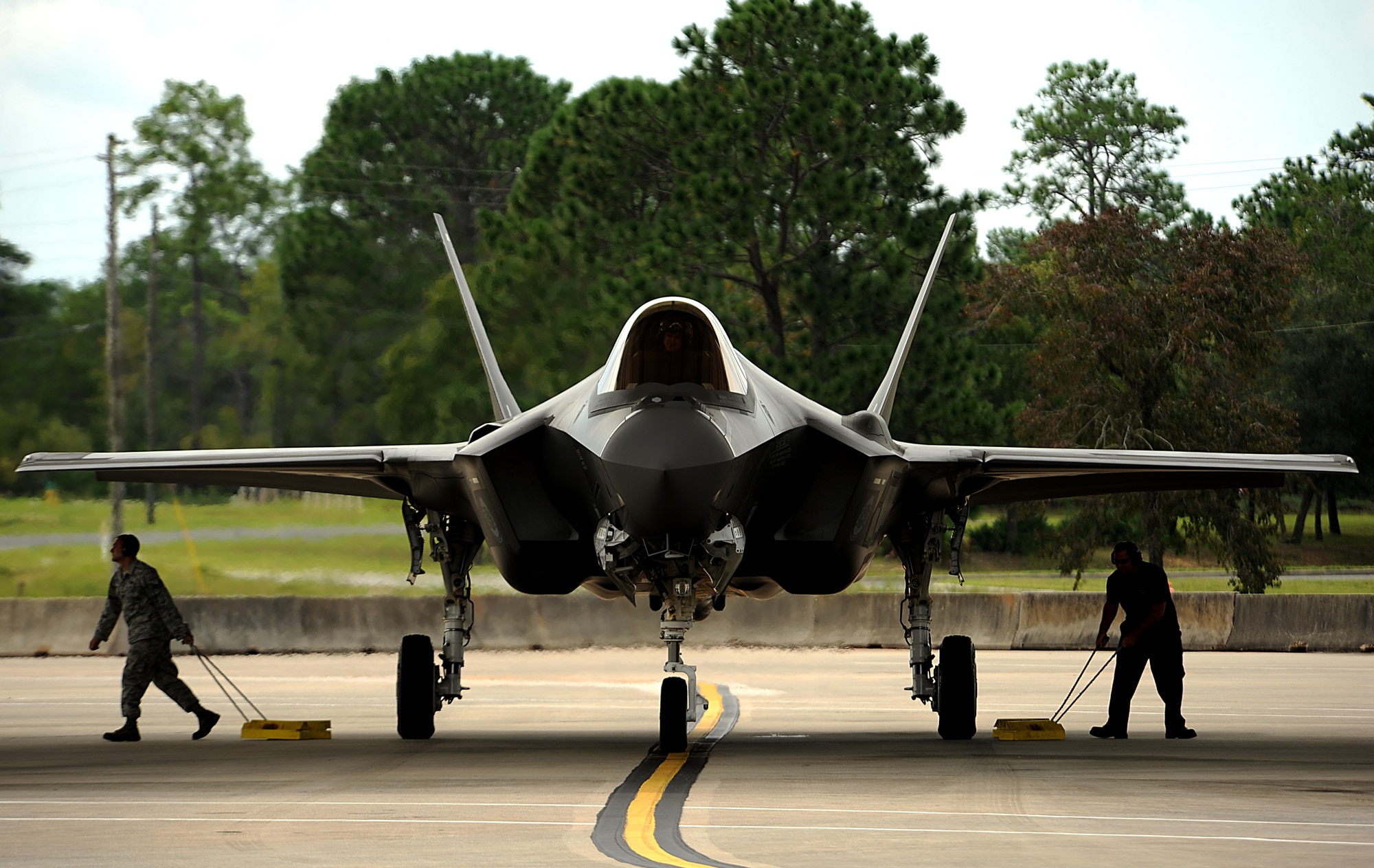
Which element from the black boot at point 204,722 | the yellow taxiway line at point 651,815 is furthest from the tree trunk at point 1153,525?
the black boot at point 204,722

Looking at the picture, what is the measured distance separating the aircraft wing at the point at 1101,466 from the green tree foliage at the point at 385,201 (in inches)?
1976

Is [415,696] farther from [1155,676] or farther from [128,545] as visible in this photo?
[1155,676]

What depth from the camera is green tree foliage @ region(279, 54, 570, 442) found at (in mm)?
63312

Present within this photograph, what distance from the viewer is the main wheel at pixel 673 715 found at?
10906 mm

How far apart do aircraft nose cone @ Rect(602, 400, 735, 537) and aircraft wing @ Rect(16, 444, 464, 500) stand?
2.46 metres

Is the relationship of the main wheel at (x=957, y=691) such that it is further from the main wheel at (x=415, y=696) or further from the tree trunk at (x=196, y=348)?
the tree trunk at (x=196, y=348)

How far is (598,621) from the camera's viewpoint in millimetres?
24891

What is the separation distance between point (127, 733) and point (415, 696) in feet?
7.78

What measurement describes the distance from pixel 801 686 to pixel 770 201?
1948cm

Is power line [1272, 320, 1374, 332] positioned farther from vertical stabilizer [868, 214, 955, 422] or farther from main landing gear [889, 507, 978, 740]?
main landing gear [889, 507, 978, 740]

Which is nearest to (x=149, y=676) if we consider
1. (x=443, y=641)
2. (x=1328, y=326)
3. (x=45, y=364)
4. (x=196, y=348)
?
(x=443, y=641)

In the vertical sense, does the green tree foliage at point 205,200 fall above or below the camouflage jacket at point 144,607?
above

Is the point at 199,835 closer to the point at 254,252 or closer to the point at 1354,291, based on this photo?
the point at 1354,291

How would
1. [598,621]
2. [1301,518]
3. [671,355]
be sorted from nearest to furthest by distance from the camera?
1. [671,355]
2. [598,621]
3. [1301,518]
